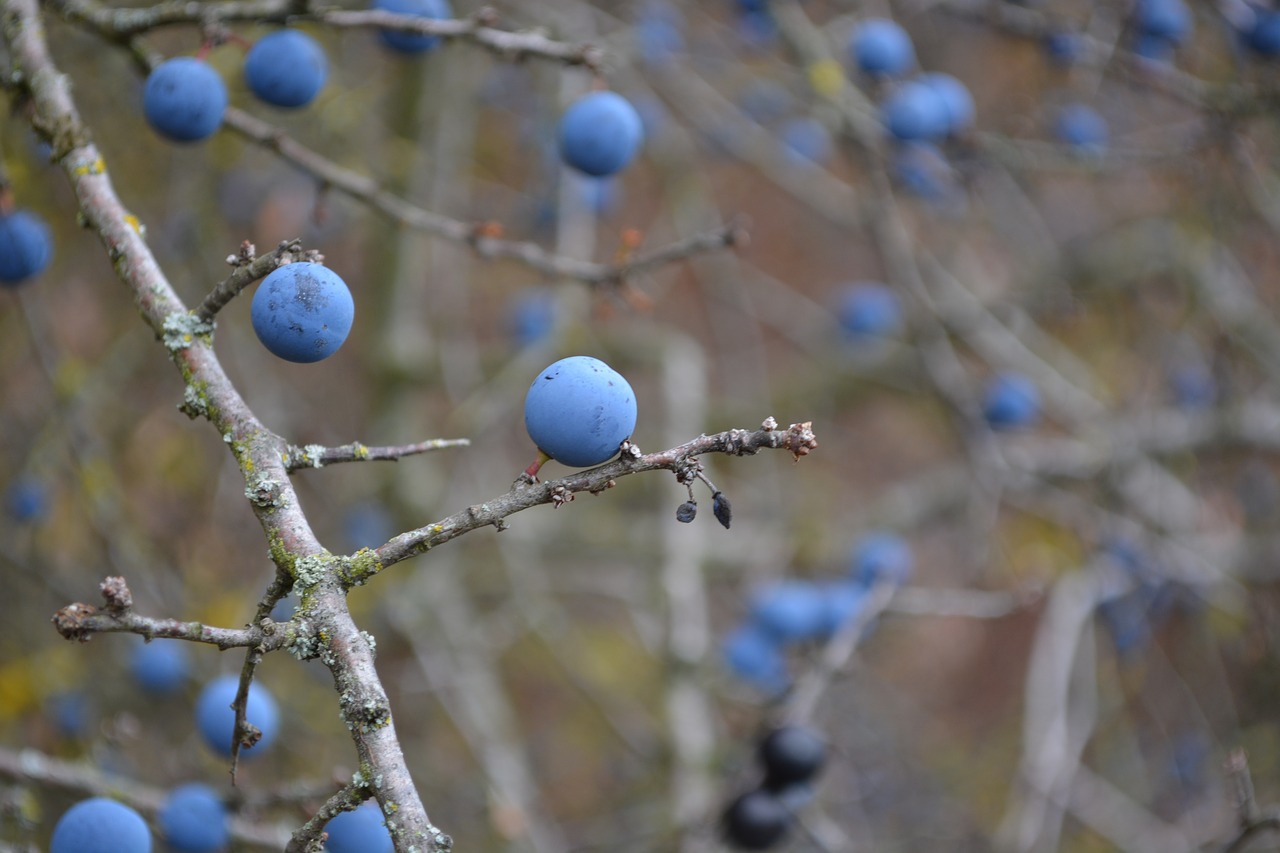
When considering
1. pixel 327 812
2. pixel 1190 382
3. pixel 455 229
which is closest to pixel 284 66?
pixel 455 229

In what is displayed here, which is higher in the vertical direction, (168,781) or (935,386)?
(935,386)

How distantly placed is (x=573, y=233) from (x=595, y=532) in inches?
61.3

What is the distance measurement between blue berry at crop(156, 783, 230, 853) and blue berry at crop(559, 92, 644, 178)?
1.58 meters

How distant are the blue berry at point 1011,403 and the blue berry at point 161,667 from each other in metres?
3.19

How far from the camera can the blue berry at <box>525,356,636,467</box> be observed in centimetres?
136

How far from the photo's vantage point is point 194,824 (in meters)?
2.02

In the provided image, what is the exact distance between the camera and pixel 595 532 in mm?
4957

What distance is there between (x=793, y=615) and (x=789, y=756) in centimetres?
92

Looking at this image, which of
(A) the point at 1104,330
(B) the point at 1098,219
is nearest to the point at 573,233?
(A) the point at 1104,330

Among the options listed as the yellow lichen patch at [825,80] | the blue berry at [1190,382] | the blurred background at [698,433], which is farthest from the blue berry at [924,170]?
the blue berry at [1190,382]

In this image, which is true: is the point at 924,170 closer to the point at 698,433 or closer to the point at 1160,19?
the point at 1160,19

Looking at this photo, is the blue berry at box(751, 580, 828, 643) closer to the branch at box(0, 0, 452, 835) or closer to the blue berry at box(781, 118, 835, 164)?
the blue berry at box(781, 118, 835, 164)

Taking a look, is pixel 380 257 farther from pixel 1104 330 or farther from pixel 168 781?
pixel 1104 330

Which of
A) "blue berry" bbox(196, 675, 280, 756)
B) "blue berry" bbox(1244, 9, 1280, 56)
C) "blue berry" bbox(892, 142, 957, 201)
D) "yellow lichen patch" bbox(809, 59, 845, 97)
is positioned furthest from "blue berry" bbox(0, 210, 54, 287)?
"blue berry" bbox(1244, 9, 1280, 56)
